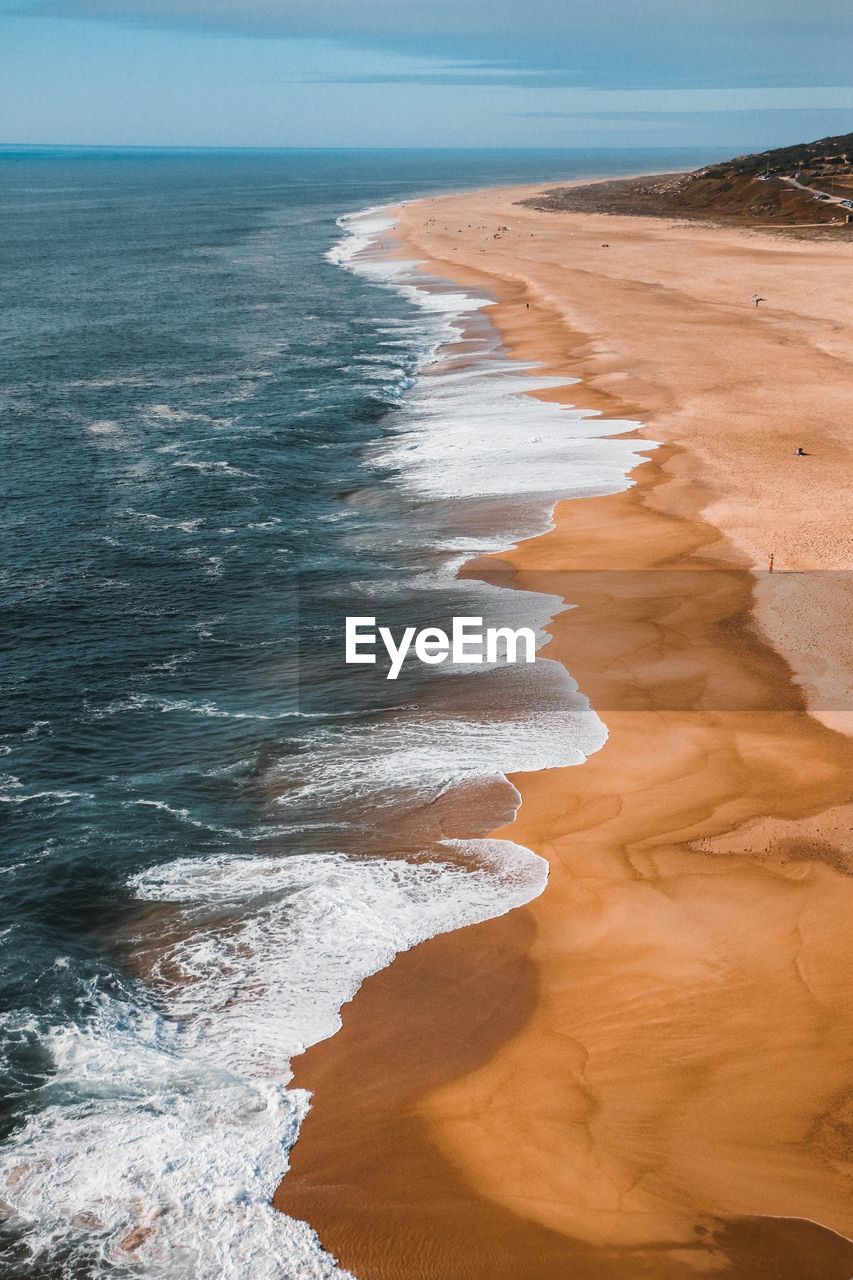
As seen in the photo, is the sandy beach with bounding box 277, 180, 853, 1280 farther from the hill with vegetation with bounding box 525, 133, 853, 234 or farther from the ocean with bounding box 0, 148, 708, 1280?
the hill with vegetation with bounding box 525, 133, 853, 234

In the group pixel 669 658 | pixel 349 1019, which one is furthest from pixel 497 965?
pixel 669 658

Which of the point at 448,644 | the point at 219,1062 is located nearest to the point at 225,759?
the point at 448,644

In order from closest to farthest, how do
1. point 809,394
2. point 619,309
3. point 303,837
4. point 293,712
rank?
point 303,837, point 293,712, point 809,394, point 619,309

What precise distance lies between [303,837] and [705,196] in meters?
138

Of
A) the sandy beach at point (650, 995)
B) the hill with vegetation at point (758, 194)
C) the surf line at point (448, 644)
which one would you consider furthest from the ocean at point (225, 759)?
the hill with vegetation at point (758, 194)

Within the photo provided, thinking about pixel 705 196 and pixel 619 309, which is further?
pixel 705 196

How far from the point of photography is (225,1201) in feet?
42.3

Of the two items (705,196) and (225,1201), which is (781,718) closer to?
(225,1201)

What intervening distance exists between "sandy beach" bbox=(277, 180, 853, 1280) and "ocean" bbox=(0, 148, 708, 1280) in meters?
0.76

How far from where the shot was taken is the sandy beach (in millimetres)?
12516

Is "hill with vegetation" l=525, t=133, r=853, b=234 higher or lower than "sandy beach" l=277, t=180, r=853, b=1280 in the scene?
higher

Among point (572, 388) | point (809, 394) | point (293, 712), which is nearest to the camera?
point (293, 712)

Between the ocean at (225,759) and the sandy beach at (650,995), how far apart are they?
2.50 feet

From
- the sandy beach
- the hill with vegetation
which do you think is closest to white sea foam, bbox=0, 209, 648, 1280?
the sandy beach
